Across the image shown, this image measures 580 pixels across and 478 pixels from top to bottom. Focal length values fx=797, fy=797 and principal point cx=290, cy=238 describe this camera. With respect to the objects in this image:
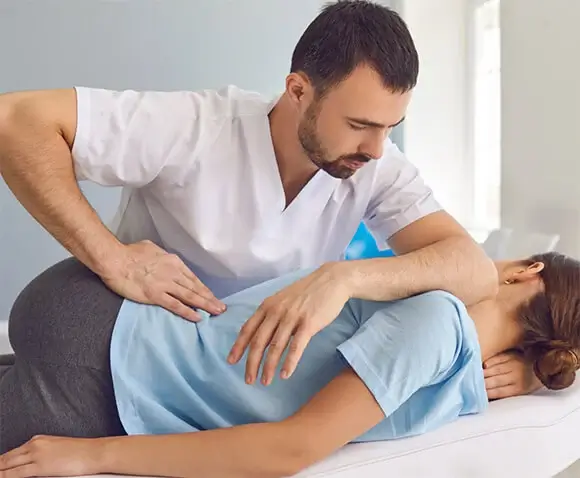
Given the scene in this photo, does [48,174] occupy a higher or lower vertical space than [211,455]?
higher

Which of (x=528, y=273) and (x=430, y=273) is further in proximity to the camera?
(x=528, y=273)

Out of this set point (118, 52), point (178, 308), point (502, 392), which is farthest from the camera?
point (118, 52)

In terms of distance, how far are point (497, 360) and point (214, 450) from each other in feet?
1.92

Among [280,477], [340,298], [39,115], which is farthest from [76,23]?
[280,477]

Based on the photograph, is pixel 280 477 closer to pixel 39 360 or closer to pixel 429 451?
pixel 429 451

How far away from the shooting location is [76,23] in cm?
270

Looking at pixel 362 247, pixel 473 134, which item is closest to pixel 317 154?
pixel 362 247

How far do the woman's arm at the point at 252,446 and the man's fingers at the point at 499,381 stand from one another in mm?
352

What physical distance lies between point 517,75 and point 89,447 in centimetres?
178

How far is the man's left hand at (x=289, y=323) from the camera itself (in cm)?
114

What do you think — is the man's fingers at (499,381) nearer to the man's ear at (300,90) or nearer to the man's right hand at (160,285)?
the man's right hand at (160,285)

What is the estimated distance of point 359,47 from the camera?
56.3 inches

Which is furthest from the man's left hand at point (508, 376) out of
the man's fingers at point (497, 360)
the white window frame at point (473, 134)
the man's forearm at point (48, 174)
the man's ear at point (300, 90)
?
the white window frame at point (473, 134)

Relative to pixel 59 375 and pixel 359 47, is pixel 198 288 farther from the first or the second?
A: pixel 359 47
